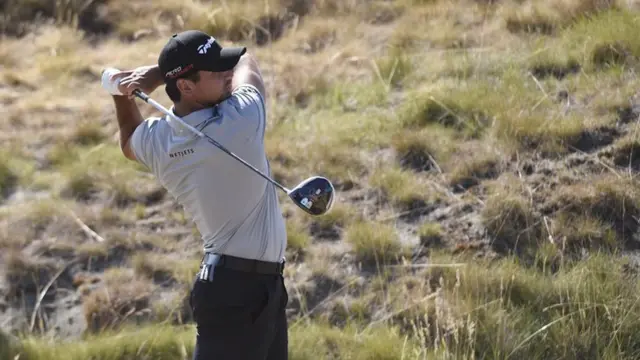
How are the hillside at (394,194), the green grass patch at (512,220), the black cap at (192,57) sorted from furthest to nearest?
the green grass patch at (512,220) → the hillside at (394,194) → the black cap at (192,57)

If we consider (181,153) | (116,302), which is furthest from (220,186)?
(116,302)

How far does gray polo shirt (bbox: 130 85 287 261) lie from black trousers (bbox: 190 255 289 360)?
113mm

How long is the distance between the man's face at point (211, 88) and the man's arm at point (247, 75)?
0.84 feet

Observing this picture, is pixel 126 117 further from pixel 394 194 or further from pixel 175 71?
pixel 394 194

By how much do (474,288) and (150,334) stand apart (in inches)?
74.8

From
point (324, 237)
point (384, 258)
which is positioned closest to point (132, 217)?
point (324, 237)

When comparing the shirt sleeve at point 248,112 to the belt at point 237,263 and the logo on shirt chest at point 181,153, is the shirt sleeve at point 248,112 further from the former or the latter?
the belt at point 237,263

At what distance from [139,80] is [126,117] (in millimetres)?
174

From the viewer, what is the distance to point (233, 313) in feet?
15.2

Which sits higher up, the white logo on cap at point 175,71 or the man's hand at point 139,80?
the white logo on cap at point 175,71

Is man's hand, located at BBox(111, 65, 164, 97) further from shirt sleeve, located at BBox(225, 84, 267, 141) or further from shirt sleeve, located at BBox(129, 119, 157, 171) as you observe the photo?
shirt sleeve, located at BBox(225, 84, 267, 141)

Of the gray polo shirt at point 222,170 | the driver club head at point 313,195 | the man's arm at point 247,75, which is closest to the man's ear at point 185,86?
the gray polo shirt at point 222,170

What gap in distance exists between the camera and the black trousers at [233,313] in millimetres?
4648

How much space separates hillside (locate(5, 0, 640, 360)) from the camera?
6.42m
